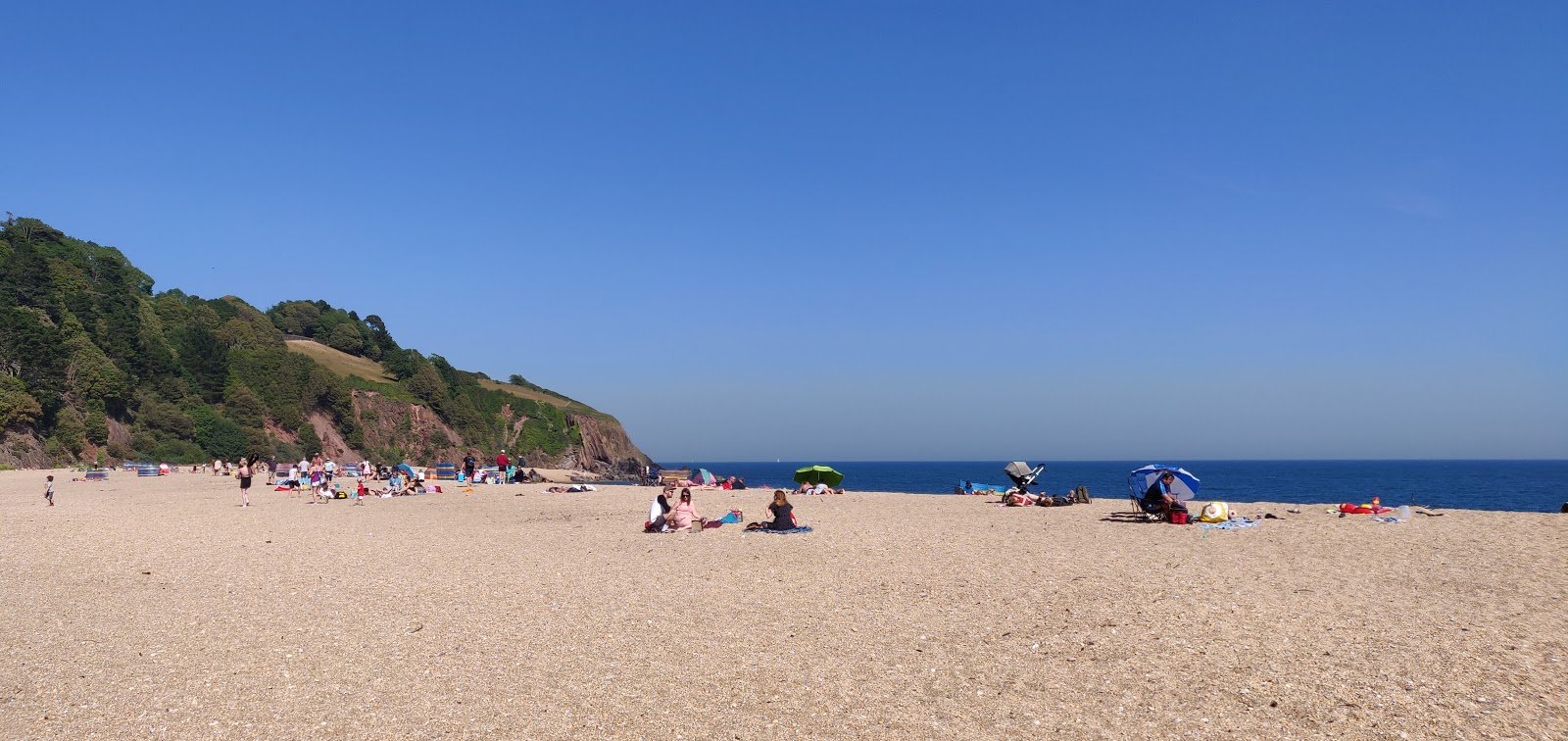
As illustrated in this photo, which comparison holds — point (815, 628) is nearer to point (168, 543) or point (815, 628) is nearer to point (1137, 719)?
point (1137, 719)

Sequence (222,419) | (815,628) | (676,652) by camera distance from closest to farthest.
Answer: (676,652) < (815,628) < (222,419)

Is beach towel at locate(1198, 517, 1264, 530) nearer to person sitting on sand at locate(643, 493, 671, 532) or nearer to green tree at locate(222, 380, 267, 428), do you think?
person sitting on sand at locate(643, 493, 671, 532)

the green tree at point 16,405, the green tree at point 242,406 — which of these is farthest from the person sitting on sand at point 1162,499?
the green tree at point 242,406

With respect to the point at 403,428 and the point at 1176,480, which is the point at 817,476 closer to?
the point at 1176,480

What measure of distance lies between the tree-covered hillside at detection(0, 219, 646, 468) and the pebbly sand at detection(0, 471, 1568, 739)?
60.2 metres

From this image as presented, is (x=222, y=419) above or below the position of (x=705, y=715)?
above

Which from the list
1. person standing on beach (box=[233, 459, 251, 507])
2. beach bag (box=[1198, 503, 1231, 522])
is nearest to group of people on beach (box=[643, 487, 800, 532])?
beach bag (box=[1198, 503, 1231, 522])

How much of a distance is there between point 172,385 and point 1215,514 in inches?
3311

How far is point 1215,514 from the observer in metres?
19.5

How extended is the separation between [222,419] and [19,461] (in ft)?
70.7

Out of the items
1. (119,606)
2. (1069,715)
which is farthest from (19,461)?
(1069,715)

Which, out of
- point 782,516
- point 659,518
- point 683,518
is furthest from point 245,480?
point 782,516

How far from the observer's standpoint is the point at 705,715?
6738mm

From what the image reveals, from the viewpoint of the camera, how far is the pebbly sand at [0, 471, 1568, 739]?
662 cm
